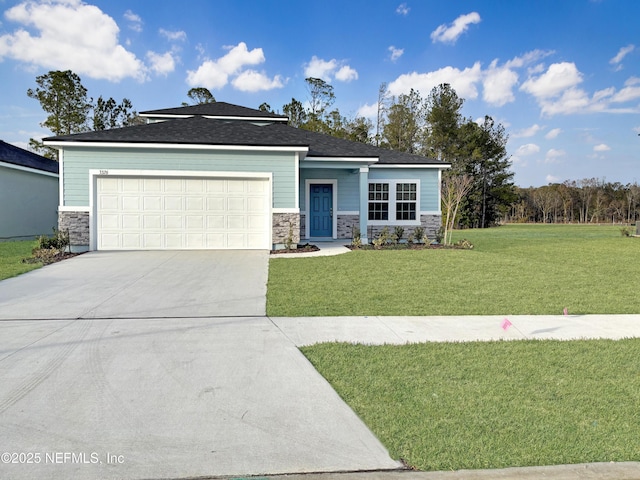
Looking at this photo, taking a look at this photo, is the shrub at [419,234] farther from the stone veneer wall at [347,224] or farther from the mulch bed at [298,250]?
the mulch bed at [298,250]

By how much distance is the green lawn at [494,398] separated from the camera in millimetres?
2691

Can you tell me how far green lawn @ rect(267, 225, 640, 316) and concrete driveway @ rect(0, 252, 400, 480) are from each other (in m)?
1.60

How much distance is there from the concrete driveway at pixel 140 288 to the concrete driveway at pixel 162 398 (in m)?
0.07

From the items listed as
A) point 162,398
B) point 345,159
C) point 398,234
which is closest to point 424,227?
point 398,234

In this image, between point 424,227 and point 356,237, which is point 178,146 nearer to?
point 356,237

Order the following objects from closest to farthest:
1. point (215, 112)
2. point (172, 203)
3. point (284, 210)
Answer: point (172, 203), point (284, 210), point (215, 112)

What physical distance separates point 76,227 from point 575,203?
71.0 m

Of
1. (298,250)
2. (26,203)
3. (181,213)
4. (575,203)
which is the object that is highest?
(575,203)

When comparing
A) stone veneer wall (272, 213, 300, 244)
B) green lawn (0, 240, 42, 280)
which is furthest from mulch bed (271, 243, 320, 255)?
green lawn (0, 240, 42, 280)

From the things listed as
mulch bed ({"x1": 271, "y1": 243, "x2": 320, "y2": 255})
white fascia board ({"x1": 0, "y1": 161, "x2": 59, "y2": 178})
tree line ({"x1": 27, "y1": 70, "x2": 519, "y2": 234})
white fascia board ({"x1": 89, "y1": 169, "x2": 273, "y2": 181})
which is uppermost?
tree line ({"x1": 27, "y1": 70, "x2": 519, "y2": 234})

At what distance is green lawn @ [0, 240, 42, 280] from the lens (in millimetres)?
9903

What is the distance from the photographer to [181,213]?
44.6ft

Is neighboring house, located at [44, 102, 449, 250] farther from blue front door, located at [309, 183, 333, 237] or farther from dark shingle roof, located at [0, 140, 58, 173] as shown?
dark shingle roof, located at [0, 140, 58, 173]

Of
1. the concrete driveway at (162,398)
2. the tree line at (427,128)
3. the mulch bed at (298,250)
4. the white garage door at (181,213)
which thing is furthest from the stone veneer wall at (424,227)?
the tree line at (427,128)
